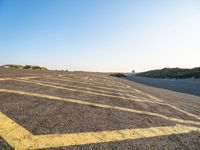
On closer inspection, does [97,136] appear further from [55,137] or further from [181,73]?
[181,73]

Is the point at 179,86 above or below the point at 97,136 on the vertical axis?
below

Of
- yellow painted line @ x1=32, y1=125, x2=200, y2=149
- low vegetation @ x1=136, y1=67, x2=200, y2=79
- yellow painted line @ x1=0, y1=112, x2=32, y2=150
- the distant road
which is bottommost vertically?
the distant road

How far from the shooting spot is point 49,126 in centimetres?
244

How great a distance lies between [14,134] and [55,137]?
41 cm

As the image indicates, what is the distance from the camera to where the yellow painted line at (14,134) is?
1831 mm

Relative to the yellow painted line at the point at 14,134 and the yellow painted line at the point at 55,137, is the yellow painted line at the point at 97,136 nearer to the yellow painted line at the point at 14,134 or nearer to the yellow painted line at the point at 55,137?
→ the yellow painted line at the point at 55,137

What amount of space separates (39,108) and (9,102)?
0.56m

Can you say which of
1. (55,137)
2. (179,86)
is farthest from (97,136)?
(179,86)

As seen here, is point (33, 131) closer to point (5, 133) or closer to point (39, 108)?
point (5, 133)

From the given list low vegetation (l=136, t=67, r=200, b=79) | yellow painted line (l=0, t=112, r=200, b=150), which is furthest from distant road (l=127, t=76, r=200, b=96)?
yellow painted line (l=0, t=112, r=200, b=150)

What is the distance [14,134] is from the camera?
2.04 meters

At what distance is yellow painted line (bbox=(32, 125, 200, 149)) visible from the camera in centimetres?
198

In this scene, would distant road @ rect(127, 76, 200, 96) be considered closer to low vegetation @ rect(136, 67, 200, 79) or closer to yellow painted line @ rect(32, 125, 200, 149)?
low vegetation @ rect(136, 67, 200, 79)

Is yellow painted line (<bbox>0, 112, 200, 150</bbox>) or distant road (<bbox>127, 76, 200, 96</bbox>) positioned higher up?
yellow painted line (<bbox>0, 112, 200, 150</bbox>)
